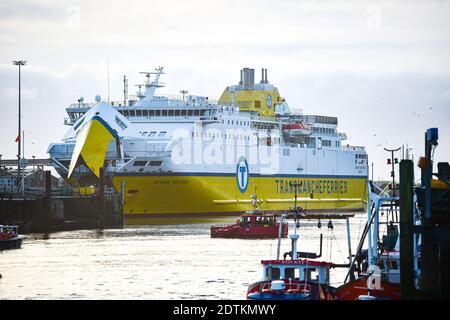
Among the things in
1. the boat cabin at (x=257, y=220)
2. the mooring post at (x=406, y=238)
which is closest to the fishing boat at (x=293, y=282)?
the mooring post at (x=406, y=238)

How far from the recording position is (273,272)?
30.3m

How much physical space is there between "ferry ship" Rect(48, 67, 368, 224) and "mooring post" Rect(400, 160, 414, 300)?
147 feet

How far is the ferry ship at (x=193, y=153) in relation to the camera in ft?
251

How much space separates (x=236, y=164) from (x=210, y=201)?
15.4ft

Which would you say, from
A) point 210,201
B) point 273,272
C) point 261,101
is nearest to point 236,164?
point 210,201

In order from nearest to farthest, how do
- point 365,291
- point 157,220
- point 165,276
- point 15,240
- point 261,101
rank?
1. point 365,291
2. point 165,276
3. point 15,240
4. point 157,220
5. point 261,101

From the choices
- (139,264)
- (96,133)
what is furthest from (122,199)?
(139,264)

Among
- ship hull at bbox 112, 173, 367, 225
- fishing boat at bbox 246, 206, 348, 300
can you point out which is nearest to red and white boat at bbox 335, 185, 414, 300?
fishing boat at bbox 246, 206, 348, 300

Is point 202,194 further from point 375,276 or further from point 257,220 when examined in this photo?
point 375,276

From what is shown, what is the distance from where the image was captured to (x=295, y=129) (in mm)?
96188

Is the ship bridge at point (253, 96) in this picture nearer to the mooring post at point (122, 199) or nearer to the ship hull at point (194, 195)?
the ship hull at point (194, 195)

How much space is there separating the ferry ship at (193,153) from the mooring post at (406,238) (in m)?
44.7

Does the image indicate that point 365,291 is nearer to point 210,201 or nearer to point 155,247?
point 155,247

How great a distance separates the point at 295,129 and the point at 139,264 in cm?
5217
